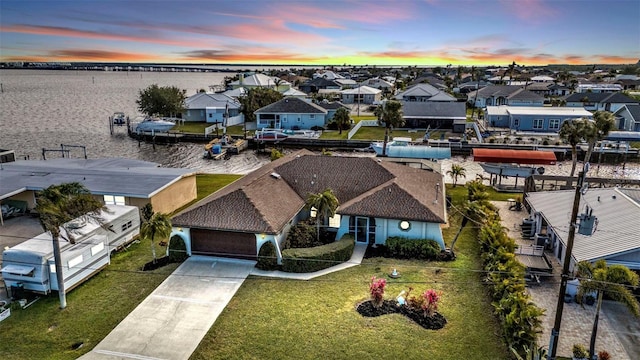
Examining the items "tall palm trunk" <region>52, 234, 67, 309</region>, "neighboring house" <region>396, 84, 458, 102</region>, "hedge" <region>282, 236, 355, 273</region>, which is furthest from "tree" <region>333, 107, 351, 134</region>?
"tall palm trunk" <region>52, 234, 67, 309</region>

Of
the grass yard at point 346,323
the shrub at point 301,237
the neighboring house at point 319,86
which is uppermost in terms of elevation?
the neighboring house at point 319,86

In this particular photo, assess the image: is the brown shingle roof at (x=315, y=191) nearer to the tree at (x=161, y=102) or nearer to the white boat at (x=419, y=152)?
the white boat at (x=419, y=152)

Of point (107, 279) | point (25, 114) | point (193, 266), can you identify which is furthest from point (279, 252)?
point (25, 114)

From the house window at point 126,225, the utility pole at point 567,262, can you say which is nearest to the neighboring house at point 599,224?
the utility pole at point 567,262

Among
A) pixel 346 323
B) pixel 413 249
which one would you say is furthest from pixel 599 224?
pixel 346 323

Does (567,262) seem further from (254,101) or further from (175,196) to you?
(254,101)

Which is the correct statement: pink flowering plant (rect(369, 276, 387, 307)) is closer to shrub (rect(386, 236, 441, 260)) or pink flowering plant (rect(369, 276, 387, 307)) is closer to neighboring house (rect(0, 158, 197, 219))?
shrub (rect(386, 236, 441, 260))
